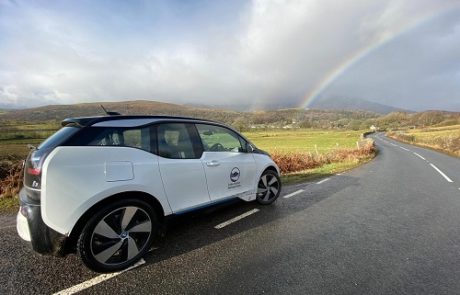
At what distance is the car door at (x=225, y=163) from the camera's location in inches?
164

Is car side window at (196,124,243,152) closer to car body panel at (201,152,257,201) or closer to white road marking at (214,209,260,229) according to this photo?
car body panel at (201,152,257,201)

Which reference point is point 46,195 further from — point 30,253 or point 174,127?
point 174,127

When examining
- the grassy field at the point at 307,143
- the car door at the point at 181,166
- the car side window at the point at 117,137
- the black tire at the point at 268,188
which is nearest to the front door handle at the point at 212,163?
the car door at the point at 181,166

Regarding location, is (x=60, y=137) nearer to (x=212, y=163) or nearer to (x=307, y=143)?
(x=212, y=163)

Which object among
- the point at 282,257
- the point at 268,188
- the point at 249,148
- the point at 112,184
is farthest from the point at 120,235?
the point at 268,188

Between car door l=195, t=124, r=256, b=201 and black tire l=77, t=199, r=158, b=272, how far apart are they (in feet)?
3.63

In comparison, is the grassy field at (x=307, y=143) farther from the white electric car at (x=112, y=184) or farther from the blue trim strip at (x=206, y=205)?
the white electric car at (x=112, y=184)

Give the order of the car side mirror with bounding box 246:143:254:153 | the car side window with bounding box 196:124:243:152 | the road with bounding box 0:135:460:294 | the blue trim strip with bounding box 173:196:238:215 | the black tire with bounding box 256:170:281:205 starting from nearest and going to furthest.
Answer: the road with bounding box 0:135:460:294 < the blue trim strip with bounding box 173:196:238:215 < the car side window with bounding box 196:124:243:152 < the car side mirror with bounding box 246:143:254:153 < the black tire with bounding box 256:170:281:205

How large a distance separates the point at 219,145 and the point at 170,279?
2.20m

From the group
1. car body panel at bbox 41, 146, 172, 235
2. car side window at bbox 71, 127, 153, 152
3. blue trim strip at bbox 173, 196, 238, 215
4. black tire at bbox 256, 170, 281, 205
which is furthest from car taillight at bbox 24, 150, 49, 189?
black tire at bbox 256, 170, 281, 205

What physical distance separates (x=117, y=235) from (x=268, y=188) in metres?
3.25

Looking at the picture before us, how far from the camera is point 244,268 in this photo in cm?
323

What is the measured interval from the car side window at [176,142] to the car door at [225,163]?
219 millimetres

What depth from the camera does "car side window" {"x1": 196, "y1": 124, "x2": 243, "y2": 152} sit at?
14.0 ft
